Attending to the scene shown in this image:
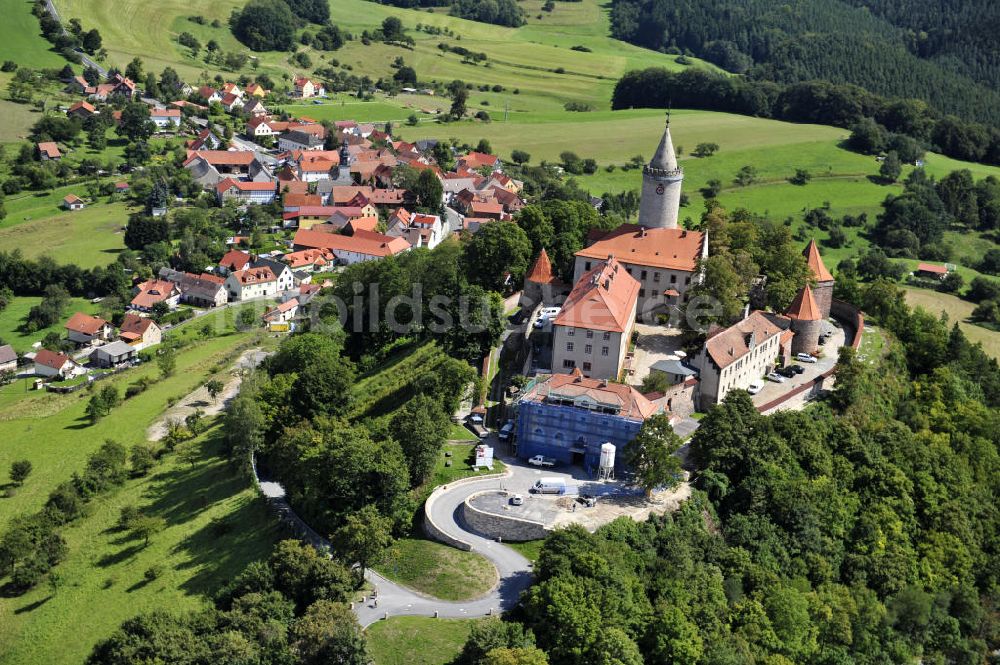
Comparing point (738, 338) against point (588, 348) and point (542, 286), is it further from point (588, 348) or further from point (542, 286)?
point (542, 286)

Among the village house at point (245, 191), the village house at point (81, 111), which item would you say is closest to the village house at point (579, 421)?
the village house at point (245, 191)

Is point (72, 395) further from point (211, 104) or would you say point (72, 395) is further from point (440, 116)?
point (440, 116)

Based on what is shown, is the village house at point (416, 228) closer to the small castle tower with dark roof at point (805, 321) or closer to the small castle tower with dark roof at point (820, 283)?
the small castle tower with dark roof at point (820, 283)

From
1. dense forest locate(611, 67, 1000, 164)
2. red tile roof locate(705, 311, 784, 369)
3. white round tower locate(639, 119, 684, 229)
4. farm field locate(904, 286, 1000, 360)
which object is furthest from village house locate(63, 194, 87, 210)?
farm field locate(904, 286, 1000, 360)

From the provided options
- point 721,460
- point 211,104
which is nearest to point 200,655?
point 721,460

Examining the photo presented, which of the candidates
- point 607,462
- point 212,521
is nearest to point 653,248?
point 607,462

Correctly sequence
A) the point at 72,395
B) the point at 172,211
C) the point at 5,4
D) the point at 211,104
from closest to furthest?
the point at 72,395
the point at 172,211
the point at 211,104
the point at 5,4

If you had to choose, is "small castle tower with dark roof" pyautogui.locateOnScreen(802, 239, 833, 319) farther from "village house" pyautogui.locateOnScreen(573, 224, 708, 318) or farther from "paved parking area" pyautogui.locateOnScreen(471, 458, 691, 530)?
"paved parking area" pyautogui.locateOnScreen(471, 458, 691, 530)
